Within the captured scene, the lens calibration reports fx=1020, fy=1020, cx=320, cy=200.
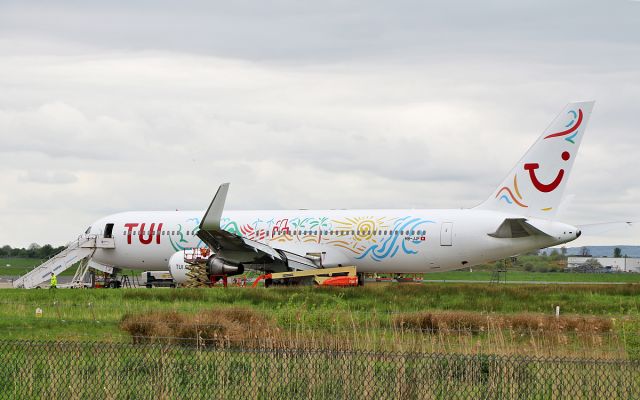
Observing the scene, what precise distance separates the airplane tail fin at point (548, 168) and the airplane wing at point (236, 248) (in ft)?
35.1

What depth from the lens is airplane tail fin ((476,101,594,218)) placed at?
43594 millimetres

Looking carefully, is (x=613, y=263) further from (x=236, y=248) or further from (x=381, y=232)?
(x=236, y=248)

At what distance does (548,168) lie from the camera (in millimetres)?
44156

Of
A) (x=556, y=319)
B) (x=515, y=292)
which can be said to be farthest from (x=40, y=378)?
(x=515, y=292)

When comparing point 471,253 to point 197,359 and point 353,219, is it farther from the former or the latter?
point 197,359

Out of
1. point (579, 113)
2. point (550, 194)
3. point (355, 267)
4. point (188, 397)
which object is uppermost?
point (579, 113)

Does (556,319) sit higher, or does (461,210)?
(461,210)

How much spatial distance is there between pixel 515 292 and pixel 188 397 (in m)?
22.6

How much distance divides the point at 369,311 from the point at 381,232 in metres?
17.6

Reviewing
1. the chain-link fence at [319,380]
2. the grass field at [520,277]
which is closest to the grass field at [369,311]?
the chain-link fence at [319,380]

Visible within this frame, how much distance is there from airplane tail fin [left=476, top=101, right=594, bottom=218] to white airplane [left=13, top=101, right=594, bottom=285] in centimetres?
4

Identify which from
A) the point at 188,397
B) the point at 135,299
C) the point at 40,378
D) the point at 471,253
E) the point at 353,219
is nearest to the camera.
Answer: the point at 188,397

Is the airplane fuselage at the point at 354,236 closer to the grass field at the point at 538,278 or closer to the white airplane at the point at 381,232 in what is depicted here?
the white airplane at the point at 381,232

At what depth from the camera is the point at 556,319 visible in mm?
26734
